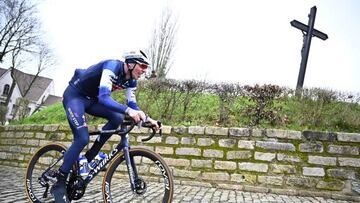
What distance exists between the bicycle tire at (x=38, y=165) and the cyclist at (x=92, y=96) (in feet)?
1.56

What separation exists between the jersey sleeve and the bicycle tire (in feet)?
3.99

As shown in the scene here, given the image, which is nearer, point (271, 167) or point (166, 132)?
point (271, 167)

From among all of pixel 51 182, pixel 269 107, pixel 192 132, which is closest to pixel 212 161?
pixel 192 132

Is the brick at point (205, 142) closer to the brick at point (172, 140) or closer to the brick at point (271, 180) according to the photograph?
the brick at point (172, 140)

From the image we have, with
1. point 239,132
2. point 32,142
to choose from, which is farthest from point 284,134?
point 32,142

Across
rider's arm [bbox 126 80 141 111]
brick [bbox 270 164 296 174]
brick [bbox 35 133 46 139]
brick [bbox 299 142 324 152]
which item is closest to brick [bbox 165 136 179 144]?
brick [bbox 270 164 296 174]

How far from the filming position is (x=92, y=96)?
3811 millimetres

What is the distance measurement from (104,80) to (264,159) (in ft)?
14.8

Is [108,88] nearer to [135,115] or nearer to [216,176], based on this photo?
[135,115]

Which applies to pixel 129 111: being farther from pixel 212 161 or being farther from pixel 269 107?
pixel 269 107

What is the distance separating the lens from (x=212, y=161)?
22.7ft

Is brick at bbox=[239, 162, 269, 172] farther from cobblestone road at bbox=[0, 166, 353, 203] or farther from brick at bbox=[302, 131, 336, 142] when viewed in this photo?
brick at bbox=[302, 131, 336, 142]

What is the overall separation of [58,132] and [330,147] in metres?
6.53

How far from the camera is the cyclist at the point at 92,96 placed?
11.1 feet
